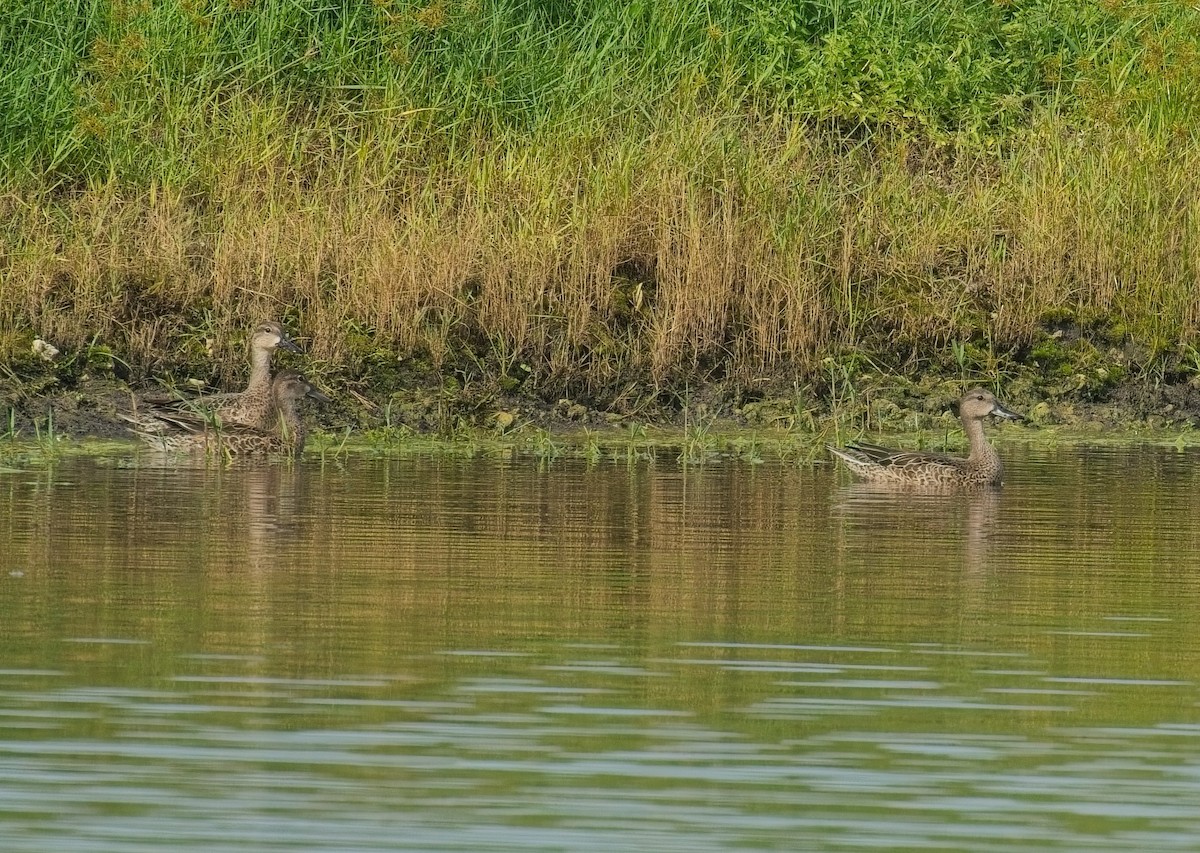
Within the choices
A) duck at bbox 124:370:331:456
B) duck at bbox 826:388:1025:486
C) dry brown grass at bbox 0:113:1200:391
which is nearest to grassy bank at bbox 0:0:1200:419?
dry brown grass at bbox 0:113:1200:391

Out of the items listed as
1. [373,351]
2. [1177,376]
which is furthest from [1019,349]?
[373,351]

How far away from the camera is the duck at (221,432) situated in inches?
586

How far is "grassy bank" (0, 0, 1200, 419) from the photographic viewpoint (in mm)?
16375

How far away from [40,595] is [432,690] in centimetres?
220

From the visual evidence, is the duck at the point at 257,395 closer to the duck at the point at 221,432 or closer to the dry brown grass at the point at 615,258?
the duck at the point at 221,432

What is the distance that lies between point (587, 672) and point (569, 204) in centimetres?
941

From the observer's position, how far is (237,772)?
20.3ft

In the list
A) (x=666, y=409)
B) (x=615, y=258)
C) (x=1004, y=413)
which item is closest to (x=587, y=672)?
(x=1004, y=413)

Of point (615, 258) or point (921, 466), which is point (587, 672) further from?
point (615, 258)

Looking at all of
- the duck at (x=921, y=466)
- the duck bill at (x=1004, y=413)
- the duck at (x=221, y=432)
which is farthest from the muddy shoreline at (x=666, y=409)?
the duck at (x=921, y=466)

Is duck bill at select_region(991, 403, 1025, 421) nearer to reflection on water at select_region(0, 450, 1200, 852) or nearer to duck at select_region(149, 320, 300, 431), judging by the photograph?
reflection on water at select_region(0, 450, 1200, 852)

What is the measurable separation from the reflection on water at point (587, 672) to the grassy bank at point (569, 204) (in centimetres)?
372

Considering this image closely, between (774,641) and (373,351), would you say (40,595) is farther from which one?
(373,351)

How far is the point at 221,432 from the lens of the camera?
15016 millimetres
